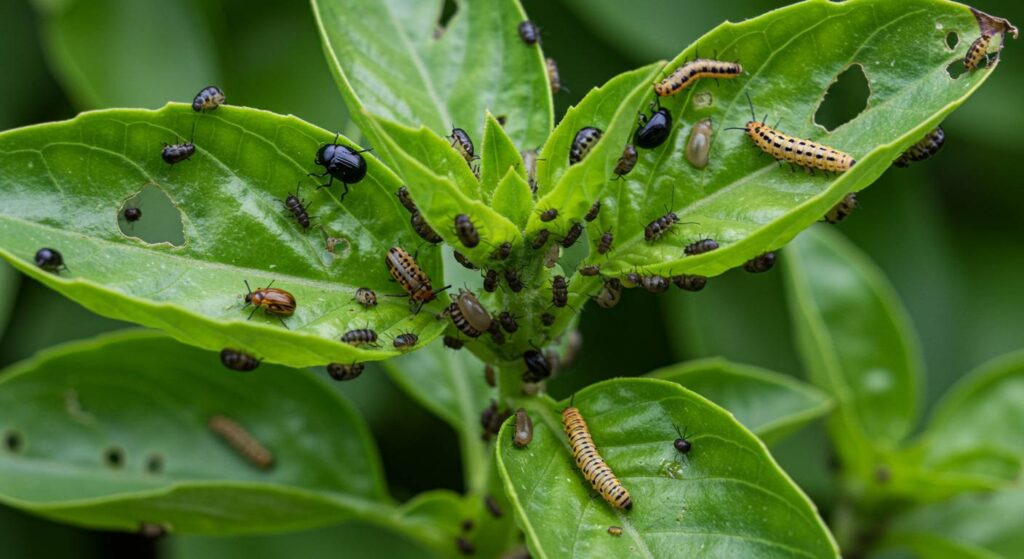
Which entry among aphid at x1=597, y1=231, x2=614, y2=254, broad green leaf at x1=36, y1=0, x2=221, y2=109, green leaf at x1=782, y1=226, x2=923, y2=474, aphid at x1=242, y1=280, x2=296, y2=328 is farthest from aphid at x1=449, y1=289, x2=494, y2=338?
broad green leaf at x1=36, y1=0, x2=221, y2=109

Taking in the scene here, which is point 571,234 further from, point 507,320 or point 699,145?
point 699,145

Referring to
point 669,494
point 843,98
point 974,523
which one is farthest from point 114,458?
point 843,98

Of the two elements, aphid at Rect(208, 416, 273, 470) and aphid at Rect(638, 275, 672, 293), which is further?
aphid at Rect(208, 416, 273, 470)

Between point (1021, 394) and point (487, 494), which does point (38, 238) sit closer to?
point (487, 494)

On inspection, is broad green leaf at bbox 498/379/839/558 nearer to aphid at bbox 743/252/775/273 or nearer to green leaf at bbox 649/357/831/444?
aphid at bbox 743/252/775/273

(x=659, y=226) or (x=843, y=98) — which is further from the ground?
(x=659, y=226)

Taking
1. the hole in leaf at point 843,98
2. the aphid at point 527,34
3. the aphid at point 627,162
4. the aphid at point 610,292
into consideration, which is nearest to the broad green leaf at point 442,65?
the aphid at point 527,34

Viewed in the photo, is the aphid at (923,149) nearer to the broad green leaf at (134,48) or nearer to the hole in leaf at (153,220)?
the hole in leaf at (153,220)
